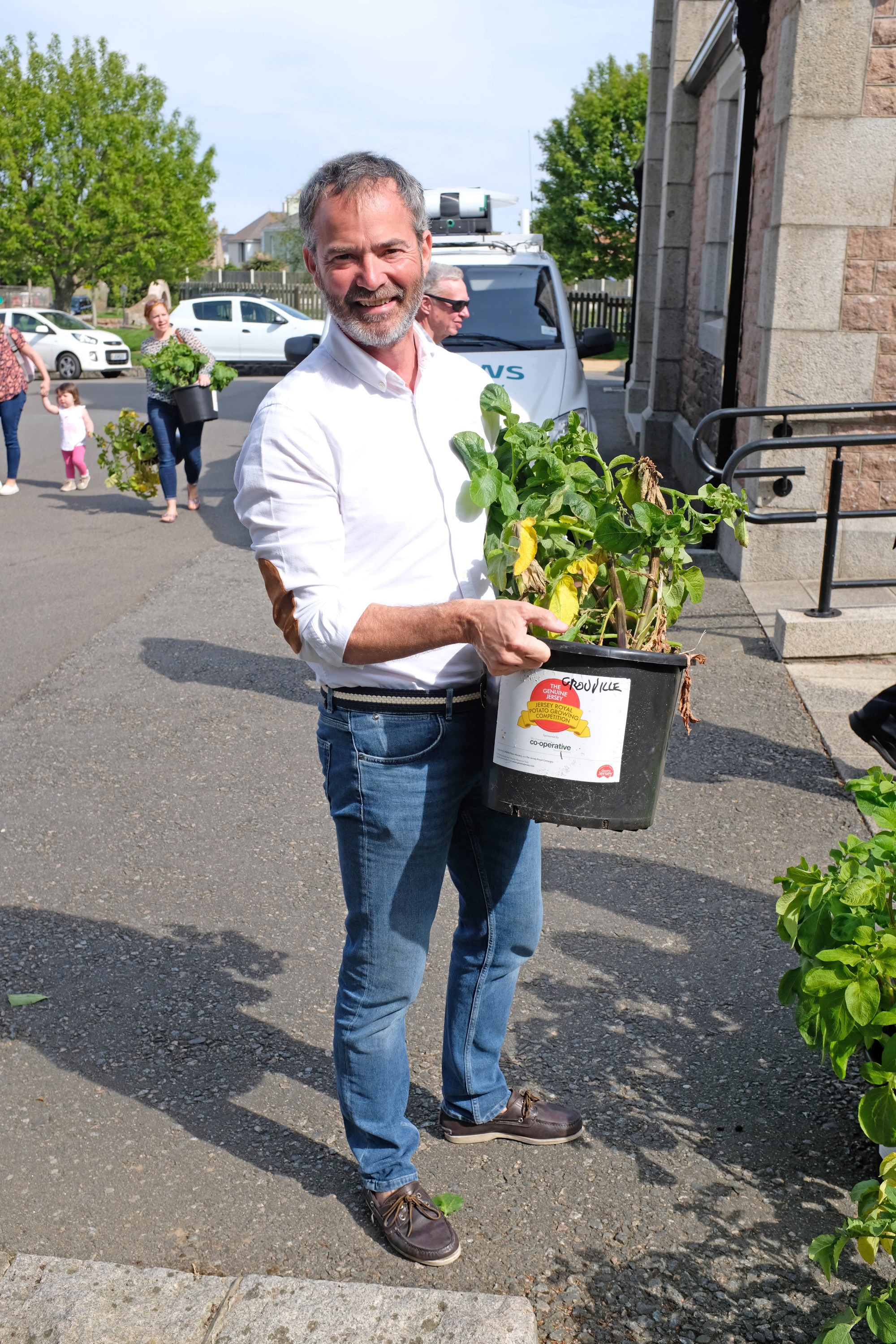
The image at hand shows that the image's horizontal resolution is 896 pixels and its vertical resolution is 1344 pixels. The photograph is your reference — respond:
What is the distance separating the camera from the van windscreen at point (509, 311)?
9594mm

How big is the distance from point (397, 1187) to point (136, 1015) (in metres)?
1.18

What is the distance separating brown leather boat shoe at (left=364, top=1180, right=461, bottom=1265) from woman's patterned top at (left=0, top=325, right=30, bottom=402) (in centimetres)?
1042

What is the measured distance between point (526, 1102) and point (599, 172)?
1745 inches

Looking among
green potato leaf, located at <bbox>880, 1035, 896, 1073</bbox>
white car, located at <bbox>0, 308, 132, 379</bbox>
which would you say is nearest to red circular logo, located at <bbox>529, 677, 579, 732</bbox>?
green potato leaf, located at <bbox>880, 1035, 896, 1073</bbox>

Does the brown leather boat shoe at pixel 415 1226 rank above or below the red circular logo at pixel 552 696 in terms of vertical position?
below

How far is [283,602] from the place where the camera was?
2.26 m

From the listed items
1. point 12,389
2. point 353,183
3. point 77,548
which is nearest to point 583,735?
point 353,183

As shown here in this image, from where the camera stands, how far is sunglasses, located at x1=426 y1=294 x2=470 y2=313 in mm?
5148

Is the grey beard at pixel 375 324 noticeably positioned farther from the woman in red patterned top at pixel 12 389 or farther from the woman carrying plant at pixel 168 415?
the woman in red patterned top at pixel 12 389

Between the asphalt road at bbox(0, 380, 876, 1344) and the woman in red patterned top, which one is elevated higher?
the woman in red patterned top

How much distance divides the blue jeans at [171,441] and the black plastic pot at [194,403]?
3.0 inches

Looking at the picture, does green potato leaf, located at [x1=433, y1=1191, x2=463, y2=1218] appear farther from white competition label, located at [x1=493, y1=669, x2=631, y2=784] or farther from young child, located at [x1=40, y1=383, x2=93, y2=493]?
young child, located at [x1=40, y1=383, x2=93, y2=493]

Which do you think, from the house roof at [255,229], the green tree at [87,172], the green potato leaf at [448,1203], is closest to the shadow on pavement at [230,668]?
the green potato leaf at [448,1203]

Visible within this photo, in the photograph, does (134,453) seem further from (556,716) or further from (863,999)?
(863,999)
